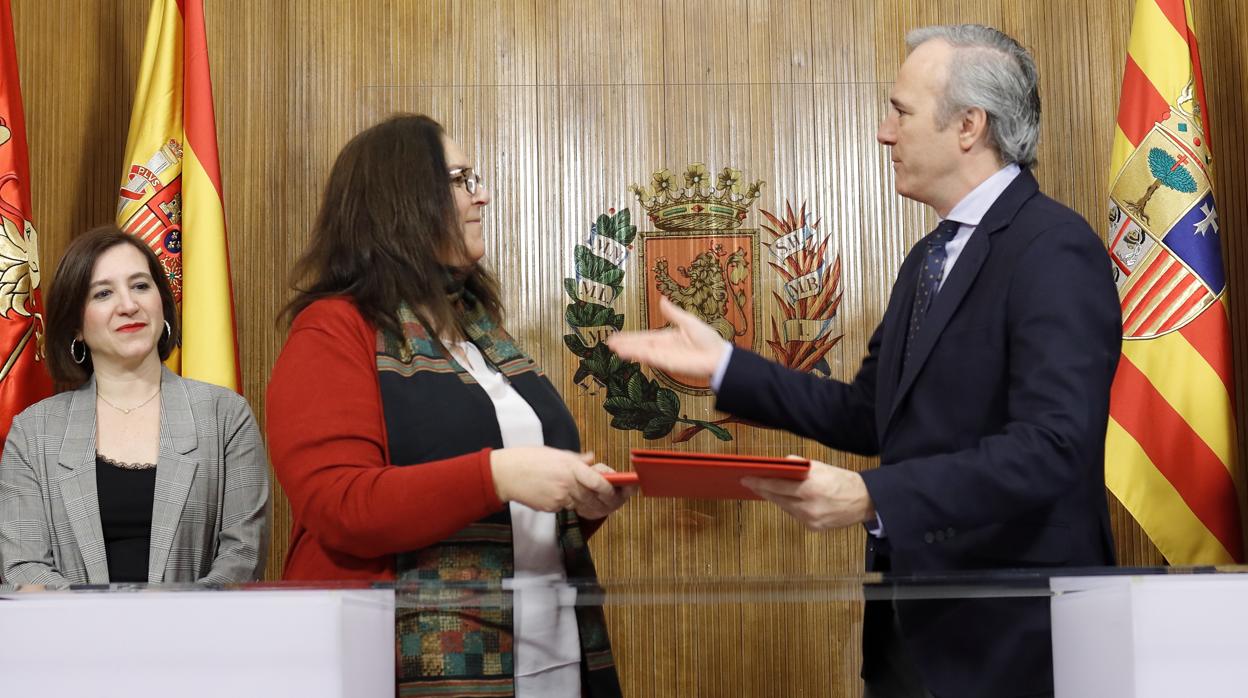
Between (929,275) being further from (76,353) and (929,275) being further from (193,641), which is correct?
(76,353)

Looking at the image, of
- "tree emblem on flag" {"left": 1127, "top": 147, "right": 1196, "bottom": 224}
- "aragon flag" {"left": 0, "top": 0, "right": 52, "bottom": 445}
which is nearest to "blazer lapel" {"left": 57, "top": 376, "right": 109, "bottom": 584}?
"aragon flag" {"left": 0, "top": 0, "right": 52, "bottom": 445}

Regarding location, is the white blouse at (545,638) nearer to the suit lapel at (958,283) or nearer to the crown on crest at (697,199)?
the suit lapel at (958,283)

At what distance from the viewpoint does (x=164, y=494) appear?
2.59 metres

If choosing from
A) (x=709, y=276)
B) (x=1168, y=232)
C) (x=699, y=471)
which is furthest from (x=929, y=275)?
(x=709, y=276)

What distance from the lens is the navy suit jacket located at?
159 centimetres

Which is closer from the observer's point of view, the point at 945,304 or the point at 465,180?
the point at 945,304

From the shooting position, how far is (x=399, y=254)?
185 centimetres

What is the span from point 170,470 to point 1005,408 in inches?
72.7

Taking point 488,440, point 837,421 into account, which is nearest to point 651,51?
point 837,421

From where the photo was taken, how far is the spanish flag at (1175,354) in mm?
3248

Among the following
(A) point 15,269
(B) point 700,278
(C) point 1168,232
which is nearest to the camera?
(A) point 15,269

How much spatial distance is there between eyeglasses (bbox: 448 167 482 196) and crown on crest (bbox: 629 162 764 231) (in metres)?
1.95

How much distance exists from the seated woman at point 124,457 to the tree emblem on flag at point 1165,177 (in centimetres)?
254

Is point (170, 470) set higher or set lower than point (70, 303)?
lower
